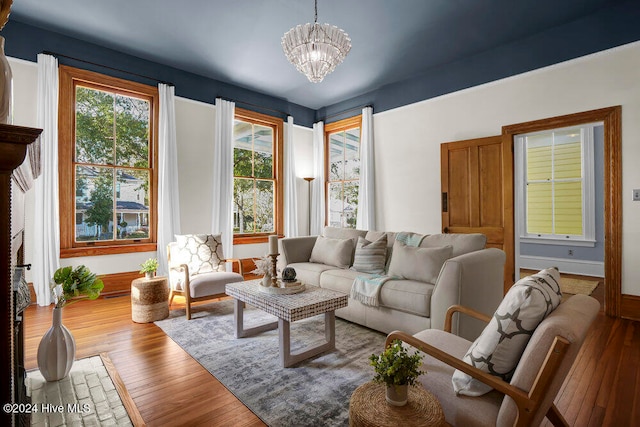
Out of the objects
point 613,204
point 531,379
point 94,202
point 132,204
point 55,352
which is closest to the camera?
point 531,379

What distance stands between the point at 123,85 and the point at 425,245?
4480mm

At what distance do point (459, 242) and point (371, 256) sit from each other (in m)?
0.89

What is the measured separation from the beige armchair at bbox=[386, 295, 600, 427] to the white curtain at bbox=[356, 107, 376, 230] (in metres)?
4.22

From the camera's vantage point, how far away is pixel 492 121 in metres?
4.36

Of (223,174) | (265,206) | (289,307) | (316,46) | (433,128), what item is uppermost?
(316,46)

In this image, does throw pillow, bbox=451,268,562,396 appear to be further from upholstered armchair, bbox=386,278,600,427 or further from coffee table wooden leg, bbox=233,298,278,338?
coffee table wooden leg, bbox=233,298,278,338

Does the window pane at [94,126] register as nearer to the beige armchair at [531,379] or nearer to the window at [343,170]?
the window at [343,170]

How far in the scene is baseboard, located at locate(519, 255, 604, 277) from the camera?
5691 mm

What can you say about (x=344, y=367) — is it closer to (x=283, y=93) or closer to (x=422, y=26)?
(x=422, y=26)

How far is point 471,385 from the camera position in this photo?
4.35 feet

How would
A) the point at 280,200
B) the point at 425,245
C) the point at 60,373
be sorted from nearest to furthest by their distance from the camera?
the point at 60,373, the point at 425,245, the point at 280,200

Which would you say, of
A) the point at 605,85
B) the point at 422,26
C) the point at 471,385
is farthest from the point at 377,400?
→ the point at 605,85

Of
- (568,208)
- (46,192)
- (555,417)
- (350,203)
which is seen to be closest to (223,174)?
(46,192)

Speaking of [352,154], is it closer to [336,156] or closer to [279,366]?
[336,156]
